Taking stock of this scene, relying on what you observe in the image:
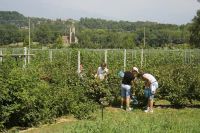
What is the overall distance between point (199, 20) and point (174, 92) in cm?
3560

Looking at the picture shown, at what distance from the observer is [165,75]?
1838cm

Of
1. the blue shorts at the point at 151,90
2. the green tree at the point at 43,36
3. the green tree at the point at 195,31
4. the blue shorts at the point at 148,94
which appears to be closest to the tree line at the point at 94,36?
the green tree at the point at 43,36

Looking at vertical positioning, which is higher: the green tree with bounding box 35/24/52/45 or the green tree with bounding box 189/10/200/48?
the green tree with bounding box 189/10/200/48

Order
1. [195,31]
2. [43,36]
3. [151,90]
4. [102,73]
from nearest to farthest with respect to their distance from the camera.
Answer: [151,90] < [102,73] < [195,31] < [43,36]

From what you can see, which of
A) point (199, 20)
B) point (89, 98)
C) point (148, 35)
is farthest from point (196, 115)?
point (148, 35)

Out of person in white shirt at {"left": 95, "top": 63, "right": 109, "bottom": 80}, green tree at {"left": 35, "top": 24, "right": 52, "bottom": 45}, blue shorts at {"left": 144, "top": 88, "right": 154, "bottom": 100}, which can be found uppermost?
person in white shirt at {"left": 95, "top": 63, "right": 109, "bottom": 80}

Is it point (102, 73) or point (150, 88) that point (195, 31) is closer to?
point (102, 73)

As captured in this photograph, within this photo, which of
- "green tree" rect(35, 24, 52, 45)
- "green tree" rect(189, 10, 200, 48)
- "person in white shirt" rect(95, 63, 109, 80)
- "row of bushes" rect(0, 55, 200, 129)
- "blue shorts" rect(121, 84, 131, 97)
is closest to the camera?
"row of bushes" rect(0, 55, 200, 129)

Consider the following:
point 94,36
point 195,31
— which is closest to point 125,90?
point 195,31

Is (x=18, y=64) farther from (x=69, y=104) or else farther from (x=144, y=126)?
(x=144, y=126)

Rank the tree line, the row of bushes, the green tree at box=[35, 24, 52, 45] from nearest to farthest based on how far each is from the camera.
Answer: the row of bushes, the tree line, the green tree at box=[35, 24, 52, 45]

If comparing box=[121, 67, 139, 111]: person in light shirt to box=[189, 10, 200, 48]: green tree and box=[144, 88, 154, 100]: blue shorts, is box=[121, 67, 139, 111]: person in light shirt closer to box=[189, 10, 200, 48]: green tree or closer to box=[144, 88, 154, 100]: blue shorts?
box=[144, 88, 154, 100]: blue shorts

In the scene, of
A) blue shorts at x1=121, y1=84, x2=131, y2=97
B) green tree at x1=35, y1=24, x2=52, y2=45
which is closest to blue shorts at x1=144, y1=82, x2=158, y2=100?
blue shorts at x1=121, y1=84, x2=131, y2=97

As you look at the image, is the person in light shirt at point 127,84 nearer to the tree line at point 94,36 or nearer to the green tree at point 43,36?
the tree line at point 94,36
